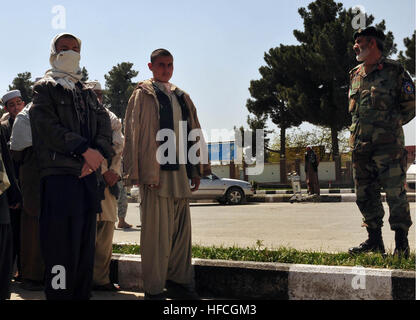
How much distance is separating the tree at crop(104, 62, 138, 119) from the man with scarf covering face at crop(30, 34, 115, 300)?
4811 centimetres

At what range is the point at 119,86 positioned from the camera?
51.6m

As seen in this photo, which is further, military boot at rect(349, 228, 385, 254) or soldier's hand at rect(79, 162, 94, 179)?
military boot at rect(349, 228, 385, 254)

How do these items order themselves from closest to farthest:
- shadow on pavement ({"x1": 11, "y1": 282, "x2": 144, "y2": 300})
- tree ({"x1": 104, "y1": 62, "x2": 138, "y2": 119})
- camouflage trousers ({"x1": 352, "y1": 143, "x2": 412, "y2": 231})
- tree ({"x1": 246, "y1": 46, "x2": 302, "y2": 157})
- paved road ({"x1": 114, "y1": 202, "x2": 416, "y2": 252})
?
1. shadow on pavement ({"x1": 11, "y1": 282, "x2": 144, "y2": 300})
2. camouflage trousers ({"x1": 352, "y1": 143, "x2": 412, "y2": 231})
3. paved road ({"x1": 114, "y1": 202, "x2": 416, "y2": 252})
4. tree ({"x1": 246, "y1": 46, "x2": 302, "y2": 157})
5. tree ({"x1": 104, "y1": 62, "x2": 138, "y2": 119})

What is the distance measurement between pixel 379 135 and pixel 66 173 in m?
2.55

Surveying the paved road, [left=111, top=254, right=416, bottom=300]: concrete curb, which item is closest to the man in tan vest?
[left=111, top=254, right=416, bottom=300]: concrete curb

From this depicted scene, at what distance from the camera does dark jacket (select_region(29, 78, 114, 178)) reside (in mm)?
3270

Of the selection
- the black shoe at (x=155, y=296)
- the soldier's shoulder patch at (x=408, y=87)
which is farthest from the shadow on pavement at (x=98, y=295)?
the soldier's shoulder patch at (x=408, y=87)

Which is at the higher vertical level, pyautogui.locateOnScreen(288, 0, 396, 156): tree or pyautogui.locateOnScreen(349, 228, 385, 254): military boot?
pyautogui.locateOnScreen(288, 0, 396, 156): tree

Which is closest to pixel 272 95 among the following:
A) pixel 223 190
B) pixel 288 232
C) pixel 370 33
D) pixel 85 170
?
pixel 223 190

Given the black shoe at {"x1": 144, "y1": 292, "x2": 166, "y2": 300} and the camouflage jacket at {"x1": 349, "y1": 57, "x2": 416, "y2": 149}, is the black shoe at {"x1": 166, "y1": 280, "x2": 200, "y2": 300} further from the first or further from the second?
the camouflage jacket at {"x1": 349, "y1": 57, "x2": 416, "y2": 149}

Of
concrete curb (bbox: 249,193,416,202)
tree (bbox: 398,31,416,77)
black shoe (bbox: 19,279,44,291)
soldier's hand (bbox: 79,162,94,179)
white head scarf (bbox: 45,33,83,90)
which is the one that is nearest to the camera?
soldier's hand (bbox: 79,162,94,179)
